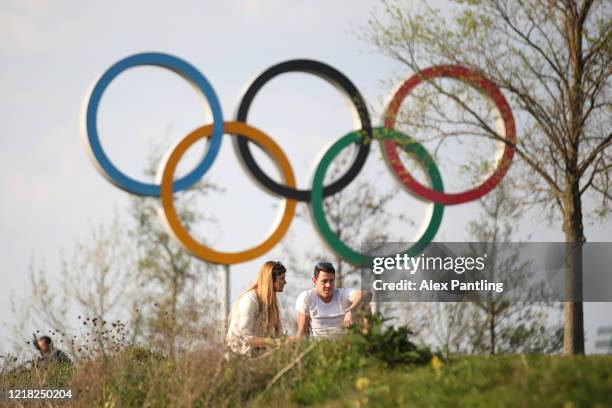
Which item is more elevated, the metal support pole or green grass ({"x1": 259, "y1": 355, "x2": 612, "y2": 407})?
the metal support pole

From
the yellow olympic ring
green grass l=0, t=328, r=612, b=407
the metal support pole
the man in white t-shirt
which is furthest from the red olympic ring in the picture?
green grass l=0, t=328, r=612, b=407

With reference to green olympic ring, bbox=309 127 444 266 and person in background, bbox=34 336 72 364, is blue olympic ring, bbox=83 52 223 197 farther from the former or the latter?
person in background, bbox=34 336 72 364

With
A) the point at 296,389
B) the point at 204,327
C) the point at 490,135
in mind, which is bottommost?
the point at 296,389

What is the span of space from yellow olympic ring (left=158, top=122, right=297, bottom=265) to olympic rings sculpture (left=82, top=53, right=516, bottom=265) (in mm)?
13

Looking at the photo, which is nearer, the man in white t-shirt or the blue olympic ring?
the man in white t-shirt

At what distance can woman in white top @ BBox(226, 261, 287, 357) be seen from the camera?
8.19 meters

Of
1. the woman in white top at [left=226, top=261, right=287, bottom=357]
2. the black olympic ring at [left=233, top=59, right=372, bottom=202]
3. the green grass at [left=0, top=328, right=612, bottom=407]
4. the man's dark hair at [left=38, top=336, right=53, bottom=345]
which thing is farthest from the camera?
the man's dark hair at [left=38, top=336, right=53, bottom=345]

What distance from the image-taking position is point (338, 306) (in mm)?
8883

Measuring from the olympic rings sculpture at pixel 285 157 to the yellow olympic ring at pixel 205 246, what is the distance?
0.04 ft

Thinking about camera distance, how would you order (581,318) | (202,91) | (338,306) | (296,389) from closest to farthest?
(296,389) → (338,306) → (202,91) → (581,318)

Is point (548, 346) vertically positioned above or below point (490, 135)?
below

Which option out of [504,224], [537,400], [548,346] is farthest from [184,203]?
[537,400]

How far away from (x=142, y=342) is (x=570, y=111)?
23.2 ft

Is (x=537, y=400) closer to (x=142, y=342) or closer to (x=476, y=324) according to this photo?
(x=142, y=342)
